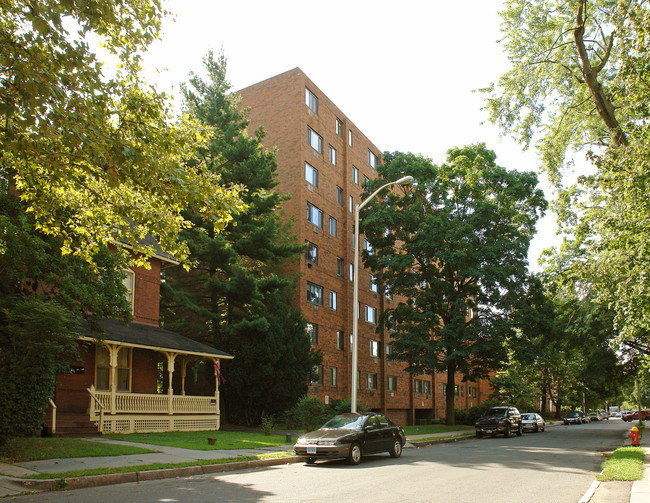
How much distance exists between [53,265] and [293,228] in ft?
67.0

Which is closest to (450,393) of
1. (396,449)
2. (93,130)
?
(396,449)

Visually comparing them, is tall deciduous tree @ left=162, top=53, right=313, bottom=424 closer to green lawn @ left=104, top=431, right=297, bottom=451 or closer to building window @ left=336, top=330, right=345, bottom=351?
green lawn @ left=104, top=431, right=297, bottom=451

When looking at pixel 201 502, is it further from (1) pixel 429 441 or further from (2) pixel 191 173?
(1) pixel 429 441

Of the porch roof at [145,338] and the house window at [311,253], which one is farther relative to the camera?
the house window at [311,253]

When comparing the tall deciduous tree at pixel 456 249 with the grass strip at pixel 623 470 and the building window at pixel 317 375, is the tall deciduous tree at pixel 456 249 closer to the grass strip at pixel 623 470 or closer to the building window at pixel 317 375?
the building window at pixel 317 375

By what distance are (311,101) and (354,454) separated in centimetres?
2665

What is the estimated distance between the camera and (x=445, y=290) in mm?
33406

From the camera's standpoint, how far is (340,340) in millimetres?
36844

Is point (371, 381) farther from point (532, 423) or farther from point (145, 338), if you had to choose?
point (145, 338)

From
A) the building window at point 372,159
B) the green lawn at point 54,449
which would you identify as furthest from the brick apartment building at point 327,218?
the green lawn at point 54,449

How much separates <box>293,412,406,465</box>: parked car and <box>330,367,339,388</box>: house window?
58.8ft

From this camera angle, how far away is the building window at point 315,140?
35566 millimetres

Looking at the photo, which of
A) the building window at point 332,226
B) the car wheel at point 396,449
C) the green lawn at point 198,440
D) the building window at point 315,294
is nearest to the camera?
the green lawn at point 198,440

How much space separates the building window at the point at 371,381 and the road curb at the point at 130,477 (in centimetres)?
2564
